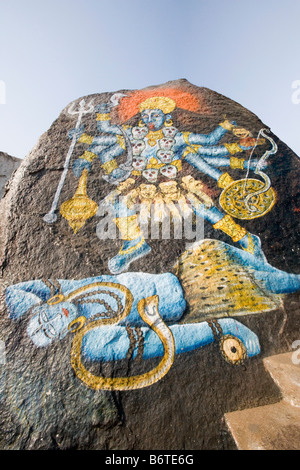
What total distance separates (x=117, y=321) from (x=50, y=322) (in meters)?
0.49

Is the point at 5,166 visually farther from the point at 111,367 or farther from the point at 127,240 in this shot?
the point at 111,367

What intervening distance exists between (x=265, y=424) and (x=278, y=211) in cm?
176

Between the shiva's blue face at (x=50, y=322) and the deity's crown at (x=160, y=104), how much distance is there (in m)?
2.57

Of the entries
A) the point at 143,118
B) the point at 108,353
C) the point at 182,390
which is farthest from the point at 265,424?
the point at 143,118

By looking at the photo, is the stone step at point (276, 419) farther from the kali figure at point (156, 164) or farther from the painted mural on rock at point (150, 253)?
the kali figure at point (156, 164)

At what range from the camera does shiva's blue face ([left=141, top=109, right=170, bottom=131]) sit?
3299 mm

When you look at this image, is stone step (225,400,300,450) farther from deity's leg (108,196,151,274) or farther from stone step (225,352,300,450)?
deity's leg (108,196,151,274)

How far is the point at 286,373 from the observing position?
→ 174 centimetres

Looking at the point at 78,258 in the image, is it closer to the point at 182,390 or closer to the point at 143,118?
the point at 182,390

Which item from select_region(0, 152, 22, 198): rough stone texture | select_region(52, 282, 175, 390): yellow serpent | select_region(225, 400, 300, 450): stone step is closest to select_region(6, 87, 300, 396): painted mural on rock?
select_region(52, 282, 175, 390): yellow serpent

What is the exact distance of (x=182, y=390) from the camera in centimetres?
175

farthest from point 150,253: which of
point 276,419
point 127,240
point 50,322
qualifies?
point 276,419

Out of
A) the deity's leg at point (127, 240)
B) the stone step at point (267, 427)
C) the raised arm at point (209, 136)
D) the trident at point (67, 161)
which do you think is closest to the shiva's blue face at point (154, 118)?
the raised arm at point (209, 136)

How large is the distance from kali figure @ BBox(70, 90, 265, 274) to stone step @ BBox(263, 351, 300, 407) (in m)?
0.86
